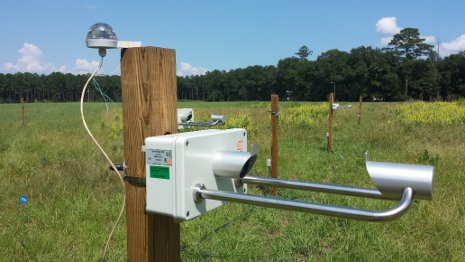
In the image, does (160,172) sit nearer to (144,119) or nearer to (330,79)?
(144,119)

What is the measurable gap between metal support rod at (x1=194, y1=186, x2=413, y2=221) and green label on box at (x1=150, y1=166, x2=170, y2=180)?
0.32 ft

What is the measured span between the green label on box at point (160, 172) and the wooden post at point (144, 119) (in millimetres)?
128

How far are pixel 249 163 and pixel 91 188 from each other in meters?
4.26

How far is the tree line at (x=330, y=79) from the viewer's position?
72062mm

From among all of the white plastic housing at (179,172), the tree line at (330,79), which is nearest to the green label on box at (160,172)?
the white plastic housing at (179,172)

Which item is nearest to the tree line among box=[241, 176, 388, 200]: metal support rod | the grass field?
the grass field

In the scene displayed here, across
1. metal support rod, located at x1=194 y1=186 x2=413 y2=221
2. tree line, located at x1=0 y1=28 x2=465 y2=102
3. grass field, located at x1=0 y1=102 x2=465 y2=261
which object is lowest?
grass field, located at x1=0 y1=102 x2=465 y2=261

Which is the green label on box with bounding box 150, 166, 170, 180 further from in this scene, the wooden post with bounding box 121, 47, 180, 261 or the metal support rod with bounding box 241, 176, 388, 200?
the metal support rod with bounding box 241, 176, 388, 200

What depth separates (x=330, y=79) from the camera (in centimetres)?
8694

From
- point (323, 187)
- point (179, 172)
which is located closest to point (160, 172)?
point (179, 172)

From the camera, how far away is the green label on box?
4.08ft

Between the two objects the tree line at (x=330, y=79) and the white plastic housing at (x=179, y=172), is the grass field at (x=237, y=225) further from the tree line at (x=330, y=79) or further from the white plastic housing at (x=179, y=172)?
the tree line at (x=330, y=79)

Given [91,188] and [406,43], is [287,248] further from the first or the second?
[406,43]

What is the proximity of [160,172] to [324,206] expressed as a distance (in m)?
0.52
